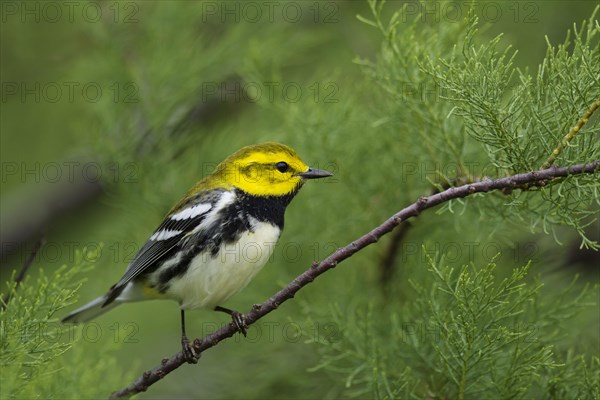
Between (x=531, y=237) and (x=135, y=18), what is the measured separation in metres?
2.03

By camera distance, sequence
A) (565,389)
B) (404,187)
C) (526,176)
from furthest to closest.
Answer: (404,187)
(565,389)
(526,176)

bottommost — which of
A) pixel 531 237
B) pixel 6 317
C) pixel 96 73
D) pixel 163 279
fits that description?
pixel 531 237

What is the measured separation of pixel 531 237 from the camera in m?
3.13

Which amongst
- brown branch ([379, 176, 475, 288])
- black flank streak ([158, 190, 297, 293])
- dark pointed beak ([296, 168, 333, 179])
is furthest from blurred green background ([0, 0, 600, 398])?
black flank streak ([158, 190, 297, 293])

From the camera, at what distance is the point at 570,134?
1864 millimetres

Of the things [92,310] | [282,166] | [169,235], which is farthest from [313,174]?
[92,310]

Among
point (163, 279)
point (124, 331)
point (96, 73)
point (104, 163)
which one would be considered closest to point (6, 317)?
point (124, 331)

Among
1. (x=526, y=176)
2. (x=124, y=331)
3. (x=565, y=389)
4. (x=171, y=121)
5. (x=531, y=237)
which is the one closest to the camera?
(x=526, y=176)

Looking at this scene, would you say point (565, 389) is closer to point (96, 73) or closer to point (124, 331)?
point (124, 331)

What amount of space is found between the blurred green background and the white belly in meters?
0.25

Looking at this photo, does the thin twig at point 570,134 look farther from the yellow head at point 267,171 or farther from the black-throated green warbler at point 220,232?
the yellow head at point 267,171

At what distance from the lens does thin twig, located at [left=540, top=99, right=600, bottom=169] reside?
6.04 ft

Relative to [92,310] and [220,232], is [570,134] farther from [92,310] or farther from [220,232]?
[92,310]

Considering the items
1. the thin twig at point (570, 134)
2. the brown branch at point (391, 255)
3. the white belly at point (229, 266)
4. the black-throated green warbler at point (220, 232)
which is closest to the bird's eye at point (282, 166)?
the black-throated green warbler at point (220, 232)
